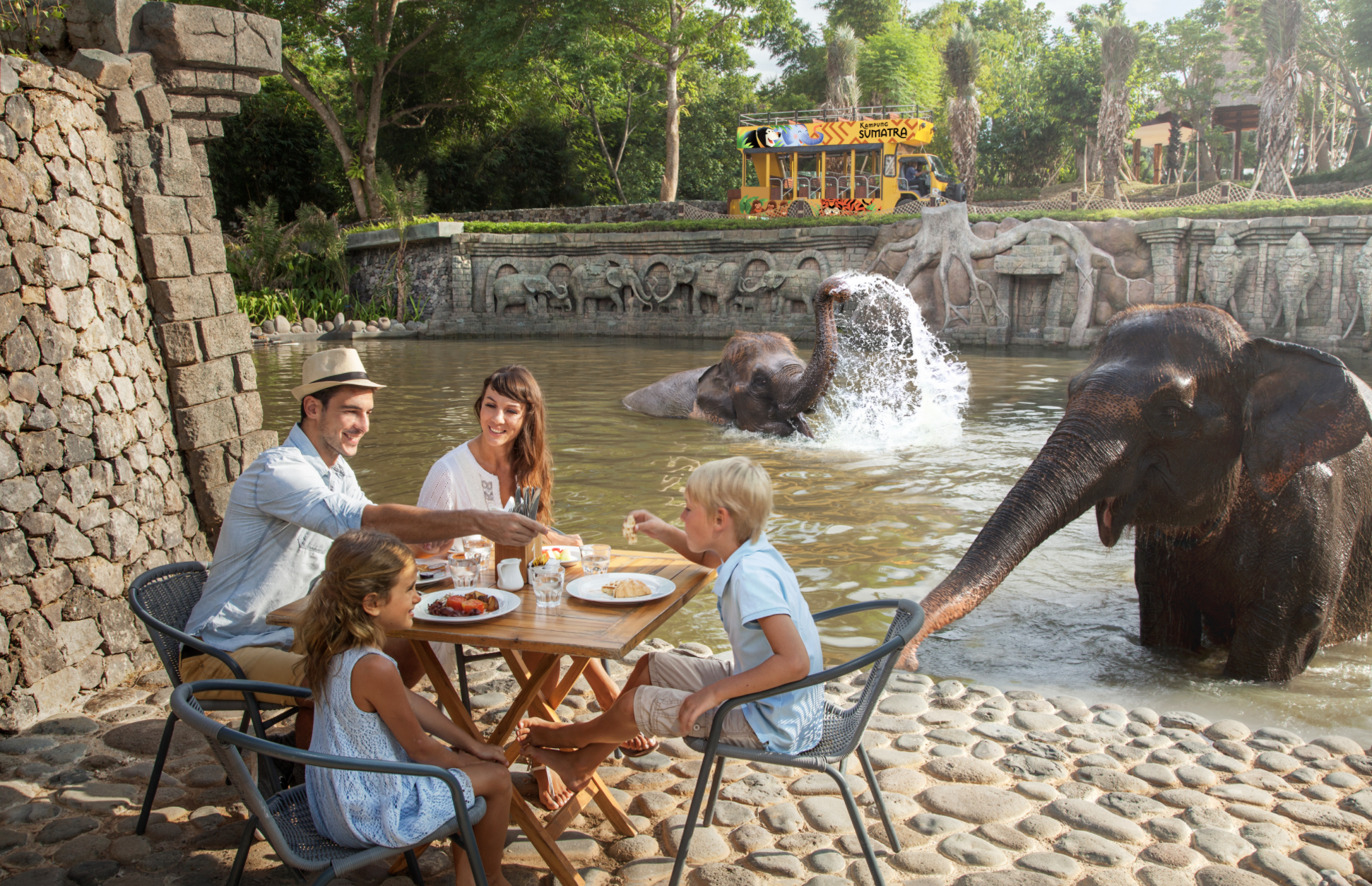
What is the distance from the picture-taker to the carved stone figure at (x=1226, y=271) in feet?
64.6

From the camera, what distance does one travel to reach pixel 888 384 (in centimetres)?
1486

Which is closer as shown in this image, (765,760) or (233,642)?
(765,760)

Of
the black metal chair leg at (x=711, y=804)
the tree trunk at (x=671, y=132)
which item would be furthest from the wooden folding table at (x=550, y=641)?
the tree trunk at (x=671, y=132)

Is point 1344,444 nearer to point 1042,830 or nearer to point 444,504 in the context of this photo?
point 1042,830

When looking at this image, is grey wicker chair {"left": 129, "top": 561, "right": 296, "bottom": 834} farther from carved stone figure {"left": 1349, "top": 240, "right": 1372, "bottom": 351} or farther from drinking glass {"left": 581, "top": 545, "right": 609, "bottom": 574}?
carved stone figure {"left": 1349, "top": 240, "right": 1372, "bottom": 351}

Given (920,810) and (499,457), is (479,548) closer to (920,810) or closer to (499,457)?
(499,457)

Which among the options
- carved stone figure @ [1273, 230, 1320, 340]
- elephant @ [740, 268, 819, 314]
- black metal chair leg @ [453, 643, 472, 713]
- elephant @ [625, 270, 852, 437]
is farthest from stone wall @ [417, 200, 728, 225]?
black metal chair leg @ [453, 643, 472, 713]

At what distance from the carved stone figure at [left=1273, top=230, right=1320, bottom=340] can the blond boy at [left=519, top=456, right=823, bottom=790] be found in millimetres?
19564

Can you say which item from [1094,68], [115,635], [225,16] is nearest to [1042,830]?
[115,635]

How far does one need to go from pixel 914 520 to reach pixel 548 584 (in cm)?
538

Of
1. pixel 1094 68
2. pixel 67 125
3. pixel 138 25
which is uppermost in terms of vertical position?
pixel 1094 68

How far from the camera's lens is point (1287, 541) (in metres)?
4.44

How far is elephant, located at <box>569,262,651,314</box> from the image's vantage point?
27.0 meters

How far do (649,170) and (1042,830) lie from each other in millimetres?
38553
